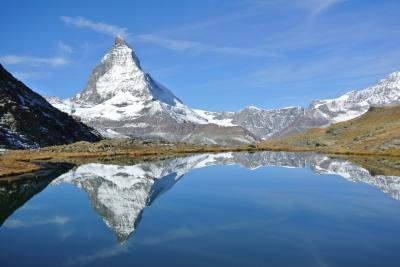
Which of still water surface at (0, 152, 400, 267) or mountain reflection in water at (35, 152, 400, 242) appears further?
mountain reflection in water at (35, 152, 400, 242)

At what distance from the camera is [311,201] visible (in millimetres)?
75812

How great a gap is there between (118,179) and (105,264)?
69.5 metres

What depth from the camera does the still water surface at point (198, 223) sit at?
131 feet

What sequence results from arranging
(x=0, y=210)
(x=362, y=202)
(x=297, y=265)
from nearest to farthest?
(x=297, y=265)
(x=0, y=210)
(x=362, y=202)

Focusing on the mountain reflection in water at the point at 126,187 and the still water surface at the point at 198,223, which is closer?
the still water surface at the point at 198,223

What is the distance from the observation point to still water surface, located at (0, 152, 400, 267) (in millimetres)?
39875

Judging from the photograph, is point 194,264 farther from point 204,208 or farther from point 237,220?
point 204,208

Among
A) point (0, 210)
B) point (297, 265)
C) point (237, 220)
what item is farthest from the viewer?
point (0, 210)

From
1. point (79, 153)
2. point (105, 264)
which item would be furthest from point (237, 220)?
point (79, 153)

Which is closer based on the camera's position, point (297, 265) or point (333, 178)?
point (297, 265)

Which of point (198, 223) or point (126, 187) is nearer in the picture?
point (198, 223)

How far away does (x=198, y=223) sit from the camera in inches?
2190

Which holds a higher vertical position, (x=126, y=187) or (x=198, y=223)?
A: (x=126, y=187)

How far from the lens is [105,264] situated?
37.3 meters
